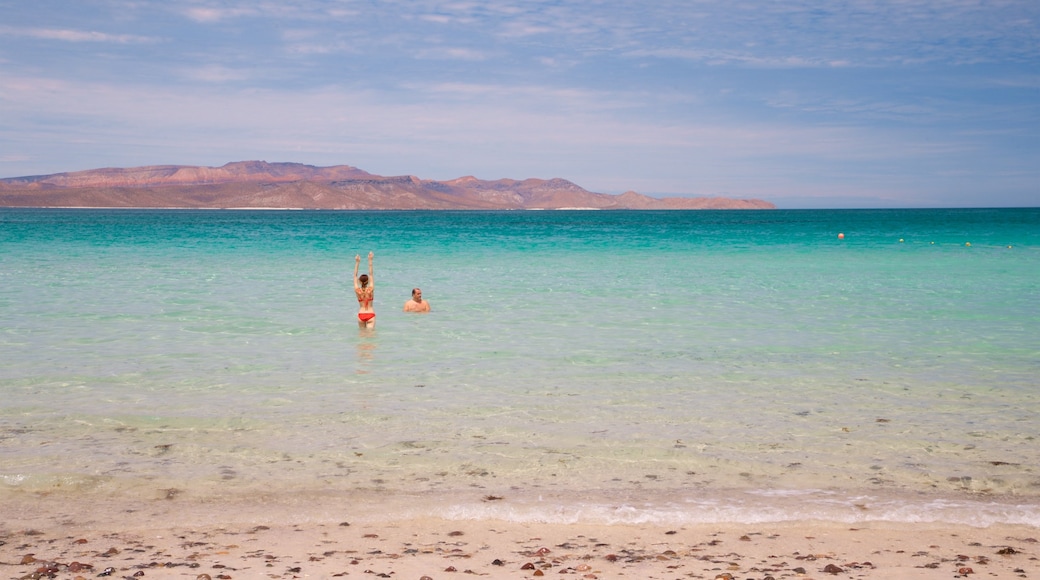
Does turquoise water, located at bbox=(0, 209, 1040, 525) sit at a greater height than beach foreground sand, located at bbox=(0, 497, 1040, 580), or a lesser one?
greater

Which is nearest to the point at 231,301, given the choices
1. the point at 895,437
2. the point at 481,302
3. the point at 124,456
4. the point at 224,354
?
the point at 481,302

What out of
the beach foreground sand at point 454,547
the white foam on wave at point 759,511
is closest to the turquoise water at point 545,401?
the white foam on wave at point 759,511

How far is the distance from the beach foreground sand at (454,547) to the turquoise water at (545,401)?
1.15 ft

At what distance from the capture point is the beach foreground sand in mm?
5320

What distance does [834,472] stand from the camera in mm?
7531

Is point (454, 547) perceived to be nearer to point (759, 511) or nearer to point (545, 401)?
point (759, 511)

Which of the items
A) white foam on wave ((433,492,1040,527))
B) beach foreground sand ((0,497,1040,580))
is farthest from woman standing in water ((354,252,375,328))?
white foam on wave ((433,492,1040,527))

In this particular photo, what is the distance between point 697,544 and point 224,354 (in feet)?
29.5

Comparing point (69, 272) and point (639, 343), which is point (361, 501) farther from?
point (69, 272)

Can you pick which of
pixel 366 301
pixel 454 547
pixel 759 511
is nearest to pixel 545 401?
pixel 759 511

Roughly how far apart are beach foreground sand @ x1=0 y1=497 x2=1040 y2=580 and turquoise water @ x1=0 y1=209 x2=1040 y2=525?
35cm

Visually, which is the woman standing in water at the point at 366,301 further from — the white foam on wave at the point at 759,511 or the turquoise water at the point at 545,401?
the white foam on wave at the point at 759,511

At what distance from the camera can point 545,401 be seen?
394 inches

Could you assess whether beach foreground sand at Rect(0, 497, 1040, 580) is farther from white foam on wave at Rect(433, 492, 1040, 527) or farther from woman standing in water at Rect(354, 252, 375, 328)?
woman standing in water at Rect(354, 252, 375, 328)
